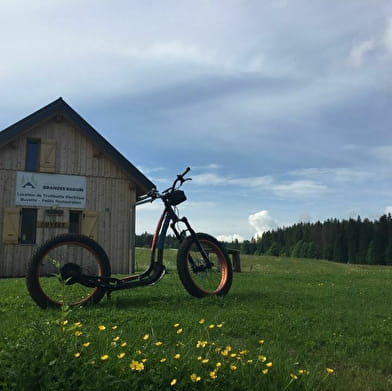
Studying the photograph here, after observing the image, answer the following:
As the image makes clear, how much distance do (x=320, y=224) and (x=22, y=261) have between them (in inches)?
3198

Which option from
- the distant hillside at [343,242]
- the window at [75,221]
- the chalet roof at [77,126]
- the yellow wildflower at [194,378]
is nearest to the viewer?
the yellow wildflower at [194,378]

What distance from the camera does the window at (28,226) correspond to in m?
14.6

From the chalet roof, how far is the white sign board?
1.35 metres

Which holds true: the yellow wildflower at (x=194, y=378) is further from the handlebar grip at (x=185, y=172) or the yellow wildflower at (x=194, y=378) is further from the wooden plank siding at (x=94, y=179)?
the wooden plank siding at (x=94, y=179)

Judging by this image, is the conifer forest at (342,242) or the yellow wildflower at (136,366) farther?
the conifer forest at (342,242)

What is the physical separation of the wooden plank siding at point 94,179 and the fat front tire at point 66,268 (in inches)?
376

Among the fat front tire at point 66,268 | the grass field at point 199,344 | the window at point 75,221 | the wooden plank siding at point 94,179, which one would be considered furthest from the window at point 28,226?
the fat front tire at point 66,268

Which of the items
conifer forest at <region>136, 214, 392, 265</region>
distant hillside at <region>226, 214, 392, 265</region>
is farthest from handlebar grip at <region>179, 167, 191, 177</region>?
distant hillside at <region>226, 214, 392, 265</region>

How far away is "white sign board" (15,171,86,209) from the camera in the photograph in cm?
1465

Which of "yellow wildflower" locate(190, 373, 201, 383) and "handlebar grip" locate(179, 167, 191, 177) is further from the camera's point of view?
"handlebar grip" locate(179, 167, 191, 177)

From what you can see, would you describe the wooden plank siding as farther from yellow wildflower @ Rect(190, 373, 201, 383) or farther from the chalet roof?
yellow wildflower @ Rect(190, 373, 201, 383)

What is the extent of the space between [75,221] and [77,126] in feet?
11.4

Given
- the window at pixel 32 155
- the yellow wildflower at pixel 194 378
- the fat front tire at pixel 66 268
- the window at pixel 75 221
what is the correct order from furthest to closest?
the window at pixel 75 221
the window at pixel 32 155
the fat front tire at pixel 66 268
the yellow wildflower at pixel 194 378

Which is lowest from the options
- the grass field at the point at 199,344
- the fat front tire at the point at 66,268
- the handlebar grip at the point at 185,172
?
the grass field at the point at 199,344
